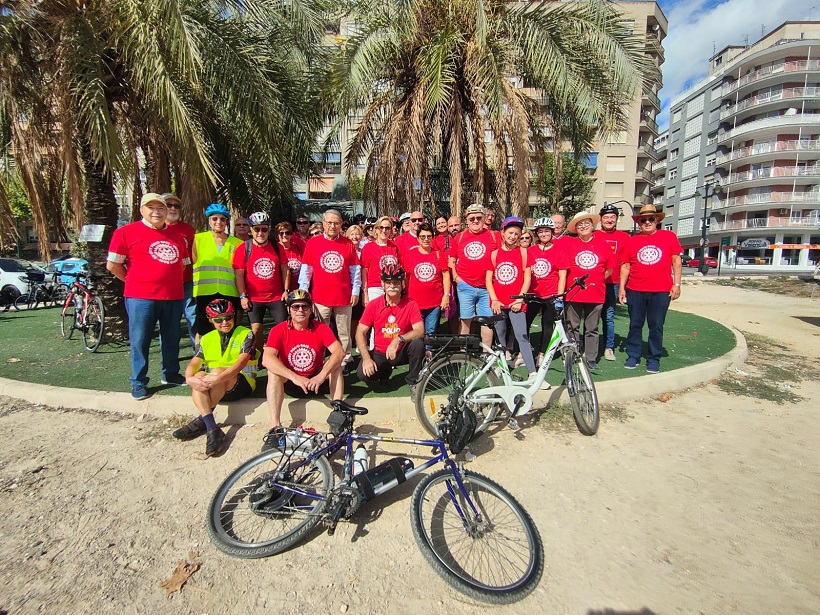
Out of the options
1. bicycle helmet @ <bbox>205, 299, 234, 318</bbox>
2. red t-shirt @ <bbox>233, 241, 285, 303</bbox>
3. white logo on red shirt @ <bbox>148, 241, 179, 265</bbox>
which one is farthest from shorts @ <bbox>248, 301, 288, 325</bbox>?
bicycle helmet @ <bbox>205, 299, 234, 318</bbox>

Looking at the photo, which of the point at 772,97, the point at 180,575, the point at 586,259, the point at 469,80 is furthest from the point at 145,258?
the point at 772,97

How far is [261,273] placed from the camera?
4902 millimetres

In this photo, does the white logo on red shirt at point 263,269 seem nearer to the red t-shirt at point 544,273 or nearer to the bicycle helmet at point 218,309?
the bicycle helmet at point 218,309

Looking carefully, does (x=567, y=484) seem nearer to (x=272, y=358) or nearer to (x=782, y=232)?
(x=272, y=358)

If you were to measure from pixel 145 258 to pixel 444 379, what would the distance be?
10.9 ft

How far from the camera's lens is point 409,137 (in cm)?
809

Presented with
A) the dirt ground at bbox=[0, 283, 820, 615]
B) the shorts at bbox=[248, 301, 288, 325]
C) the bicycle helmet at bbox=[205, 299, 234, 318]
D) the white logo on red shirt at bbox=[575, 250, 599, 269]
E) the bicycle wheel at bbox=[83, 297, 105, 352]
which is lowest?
the dirt ground at bbox=[0, 283, 820, 615]

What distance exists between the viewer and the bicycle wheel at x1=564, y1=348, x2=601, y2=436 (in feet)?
12.6

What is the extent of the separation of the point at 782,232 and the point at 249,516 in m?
59.8

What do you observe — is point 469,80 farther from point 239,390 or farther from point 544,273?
point 239,390

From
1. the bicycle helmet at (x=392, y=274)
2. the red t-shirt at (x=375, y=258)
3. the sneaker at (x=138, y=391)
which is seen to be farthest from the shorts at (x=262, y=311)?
the bicycle helmet at (x=392, y=274)

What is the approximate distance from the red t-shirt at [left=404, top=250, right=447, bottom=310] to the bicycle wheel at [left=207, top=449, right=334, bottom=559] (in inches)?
106

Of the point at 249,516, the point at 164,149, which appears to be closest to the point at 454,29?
the point at 164,149

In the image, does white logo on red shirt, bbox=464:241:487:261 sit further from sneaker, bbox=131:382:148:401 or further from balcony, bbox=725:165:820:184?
balcony, bbox=725:165:820:184
